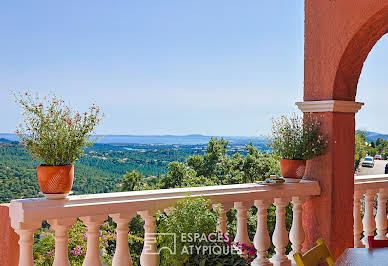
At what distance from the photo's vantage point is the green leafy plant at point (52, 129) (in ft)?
7.23

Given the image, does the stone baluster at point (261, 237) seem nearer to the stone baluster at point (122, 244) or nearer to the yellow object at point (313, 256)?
the yellow object at point (313, 256)

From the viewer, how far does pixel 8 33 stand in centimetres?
2192

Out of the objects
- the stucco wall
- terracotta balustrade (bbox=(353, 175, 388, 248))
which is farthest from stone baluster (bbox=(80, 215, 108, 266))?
terracotta balustrade (bbox=(353, 175, 388, 248))

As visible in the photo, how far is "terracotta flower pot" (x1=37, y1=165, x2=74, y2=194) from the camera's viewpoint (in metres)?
2.19

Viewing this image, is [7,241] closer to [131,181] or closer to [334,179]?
[334,179]

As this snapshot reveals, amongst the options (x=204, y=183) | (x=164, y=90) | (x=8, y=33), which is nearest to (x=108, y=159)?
(x=204, y=183)

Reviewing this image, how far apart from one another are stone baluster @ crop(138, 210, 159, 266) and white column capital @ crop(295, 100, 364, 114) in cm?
162

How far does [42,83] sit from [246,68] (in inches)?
503

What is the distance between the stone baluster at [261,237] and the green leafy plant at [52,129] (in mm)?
1251

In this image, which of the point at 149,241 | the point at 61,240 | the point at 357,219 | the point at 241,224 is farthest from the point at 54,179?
the point at 357,219

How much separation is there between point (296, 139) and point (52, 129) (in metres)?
1.82

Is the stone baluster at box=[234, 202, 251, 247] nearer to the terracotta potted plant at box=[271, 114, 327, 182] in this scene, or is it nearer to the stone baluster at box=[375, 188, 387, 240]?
the terracotta potted plant at box=[271, 114, 327, 182]

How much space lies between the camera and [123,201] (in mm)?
2334

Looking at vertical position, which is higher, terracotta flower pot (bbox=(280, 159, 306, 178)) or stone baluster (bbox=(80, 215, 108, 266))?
terracotta flower pot (bbox=(280, 159, 306, 178))
